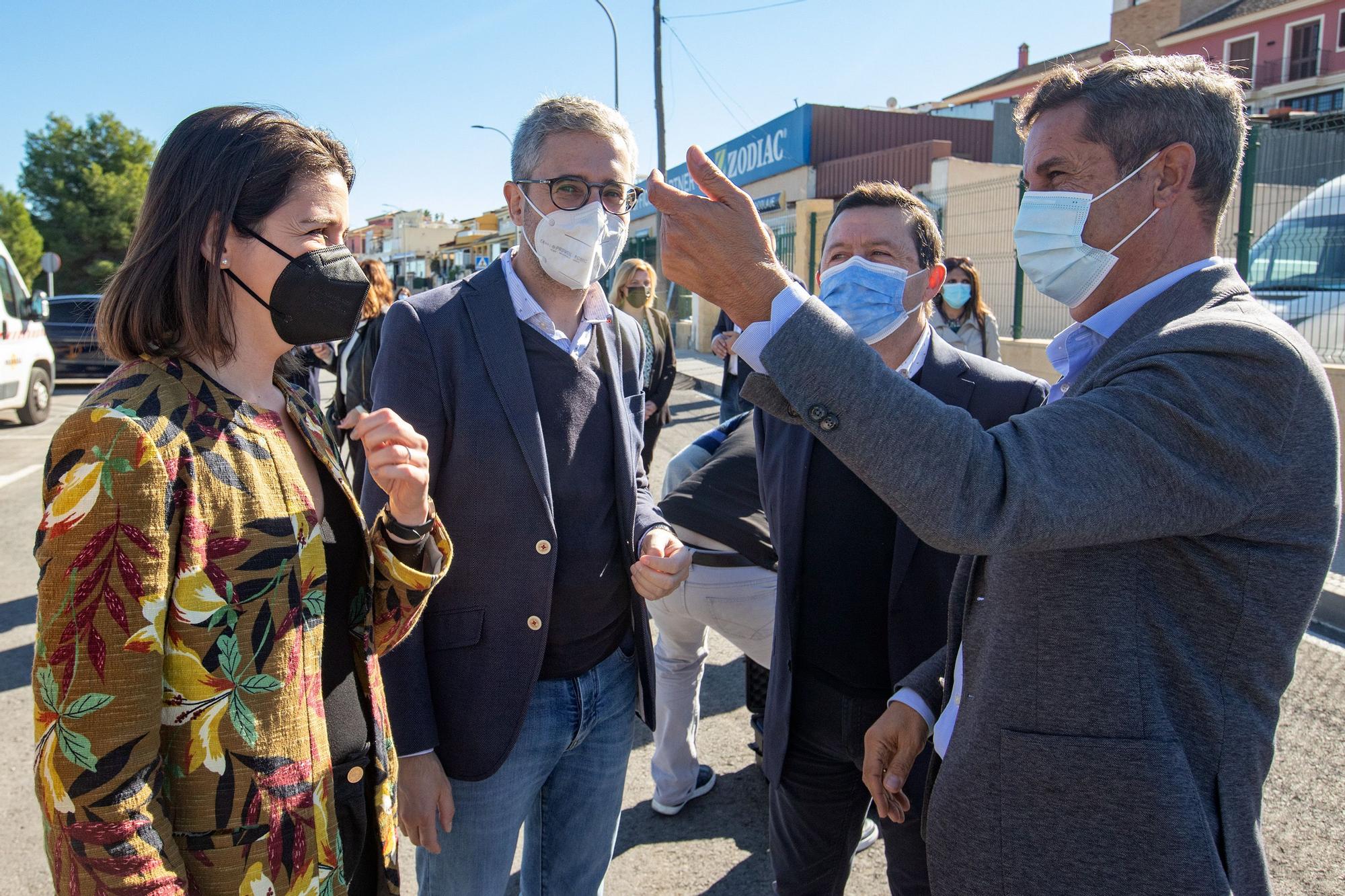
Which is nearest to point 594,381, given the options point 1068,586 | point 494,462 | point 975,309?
point 494,462

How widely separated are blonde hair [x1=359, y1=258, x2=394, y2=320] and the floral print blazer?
160 inches

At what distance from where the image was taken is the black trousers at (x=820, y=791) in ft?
7.09

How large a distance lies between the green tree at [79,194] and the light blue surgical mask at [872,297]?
4113cm

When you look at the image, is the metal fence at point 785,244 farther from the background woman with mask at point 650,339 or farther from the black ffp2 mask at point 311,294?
the black ffp2 mask at point 311,294

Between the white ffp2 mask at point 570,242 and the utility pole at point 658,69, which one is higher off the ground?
the utility pole at point 658,69

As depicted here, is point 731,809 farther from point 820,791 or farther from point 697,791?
point 820,791

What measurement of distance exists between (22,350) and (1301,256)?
47.4ft

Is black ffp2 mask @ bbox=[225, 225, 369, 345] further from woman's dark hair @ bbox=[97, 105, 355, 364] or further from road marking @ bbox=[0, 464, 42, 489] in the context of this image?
road marking @ bbox=[0, 464, 42, 489]

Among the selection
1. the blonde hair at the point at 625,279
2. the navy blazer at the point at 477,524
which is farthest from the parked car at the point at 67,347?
the navy blazer at the point at 477,524

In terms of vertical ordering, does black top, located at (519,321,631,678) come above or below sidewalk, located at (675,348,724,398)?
above

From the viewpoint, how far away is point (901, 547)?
6.79 feet

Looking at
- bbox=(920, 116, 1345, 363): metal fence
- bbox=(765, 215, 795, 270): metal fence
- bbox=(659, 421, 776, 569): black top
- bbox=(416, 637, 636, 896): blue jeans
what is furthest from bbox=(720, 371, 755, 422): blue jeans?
bbox=(765, 215, 795, 270): metal fence

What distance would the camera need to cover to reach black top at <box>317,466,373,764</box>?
1.56 metres

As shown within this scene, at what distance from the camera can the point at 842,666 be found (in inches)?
86.0
